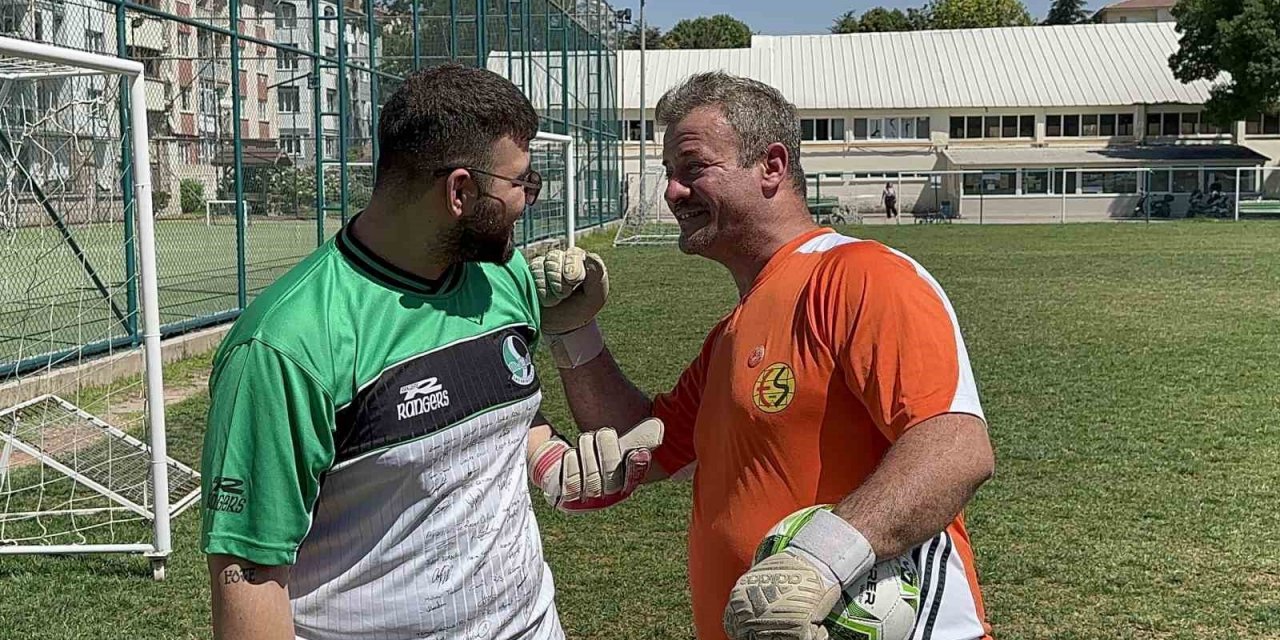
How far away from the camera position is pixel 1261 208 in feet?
162

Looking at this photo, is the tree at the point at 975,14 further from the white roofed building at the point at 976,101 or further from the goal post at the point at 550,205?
the goal post at the point at 550,205

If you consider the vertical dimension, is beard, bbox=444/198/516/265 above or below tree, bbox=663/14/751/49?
below

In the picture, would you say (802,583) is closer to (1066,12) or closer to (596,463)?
(596,463)

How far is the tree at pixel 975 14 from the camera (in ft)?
306

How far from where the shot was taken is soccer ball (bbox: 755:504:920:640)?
7.50 ft

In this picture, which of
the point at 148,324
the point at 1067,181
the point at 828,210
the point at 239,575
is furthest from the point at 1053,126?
the point at 239,575

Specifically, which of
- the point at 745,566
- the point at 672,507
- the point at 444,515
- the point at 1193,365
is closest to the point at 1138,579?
the point at 672,507

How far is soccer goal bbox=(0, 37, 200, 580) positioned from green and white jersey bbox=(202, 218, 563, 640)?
12.9 ft

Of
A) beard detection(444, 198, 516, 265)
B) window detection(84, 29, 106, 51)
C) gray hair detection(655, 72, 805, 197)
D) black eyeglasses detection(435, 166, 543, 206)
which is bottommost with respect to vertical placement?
beard detection(444, 198, 516, 265)

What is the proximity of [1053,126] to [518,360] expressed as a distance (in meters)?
→ 63.2

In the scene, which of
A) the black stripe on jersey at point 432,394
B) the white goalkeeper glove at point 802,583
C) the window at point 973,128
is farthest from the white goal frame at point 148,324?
the window at point 973,128

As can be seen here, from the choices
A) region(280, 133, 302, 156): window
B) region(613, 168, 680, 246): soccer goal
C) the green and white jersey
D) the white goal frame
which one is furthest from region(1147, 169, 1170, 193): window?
the green and white jersey

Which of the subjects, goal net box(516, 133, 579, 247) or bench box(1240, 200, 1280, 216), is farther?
bench box(1240, 200, 1280, 216)

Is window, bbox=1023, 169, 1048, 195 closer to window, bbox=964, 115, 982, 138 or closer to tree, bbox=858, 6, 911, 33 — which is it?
window, bbox=964, 115, 982, 138
